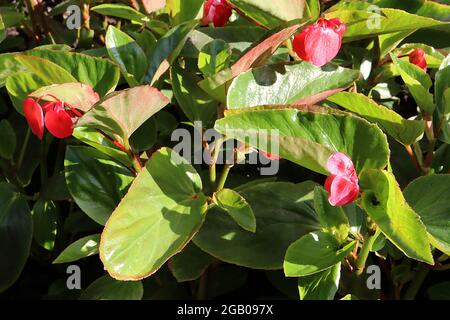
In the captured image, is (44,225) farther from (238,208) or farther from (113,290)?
(238,208)

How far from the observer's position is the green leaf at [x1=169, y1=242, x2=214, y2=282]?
0.72m

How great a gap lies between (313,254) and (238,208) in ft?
0.30

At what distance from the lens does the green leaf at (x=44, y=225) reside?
33.1 inches

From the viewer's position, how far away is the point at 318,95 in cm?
66

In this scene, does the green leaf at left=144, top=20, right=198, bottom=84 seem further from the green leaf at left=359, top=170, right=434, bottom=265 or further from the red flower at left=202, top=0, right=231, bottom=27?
the green leaf at left=359, top=170, right=434, bottom=265

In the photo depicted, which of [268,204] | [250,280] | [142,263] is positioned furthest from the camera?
[250,280]

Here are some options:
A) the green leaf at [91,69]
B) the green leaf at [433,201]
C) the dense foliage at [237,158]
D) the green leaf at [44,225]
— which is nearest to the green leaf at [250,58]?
the dense foliage at [237,158]

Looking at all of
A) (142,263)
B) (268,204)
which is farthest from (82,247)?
(268,204)

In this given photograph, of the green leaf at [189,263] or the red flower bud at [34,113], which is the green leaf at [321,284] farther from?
the red flower bud at [34,113]

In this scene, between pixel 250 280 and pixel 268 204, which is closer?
pixel 268 204

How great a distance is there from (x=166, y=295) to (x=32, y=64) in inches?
13.5

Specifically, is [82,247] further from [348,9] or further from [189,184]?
[348,9]

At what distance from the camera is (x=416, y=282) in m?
0.77

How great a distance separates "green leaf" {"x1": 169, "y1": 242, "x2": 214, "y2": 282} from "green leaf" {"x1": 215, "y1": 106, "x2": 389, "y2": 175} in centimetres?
21
